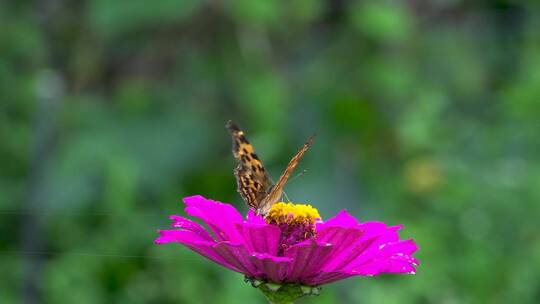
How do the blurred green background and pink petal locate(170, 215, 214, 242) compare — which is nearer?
pink petal locate(170, 215, 214, 242)

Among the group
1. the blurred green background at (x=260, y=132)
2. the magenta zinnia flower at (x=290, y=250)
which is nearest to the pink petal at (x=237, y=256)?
the magenta zinnia flower at (x=290, y=250)

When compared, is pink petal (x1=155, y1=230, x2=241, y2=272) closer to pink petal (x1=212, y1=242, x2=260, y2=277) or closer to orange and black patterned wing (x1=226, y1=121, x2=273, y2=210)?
pink petal (x1=212, y1=242, x2=260, y2=277)

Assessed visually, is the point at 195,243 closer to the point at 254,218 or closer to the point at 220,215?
the point at 220,215

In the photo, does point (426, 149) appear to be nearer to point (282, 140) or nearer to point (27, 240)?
A: point (282, 140)

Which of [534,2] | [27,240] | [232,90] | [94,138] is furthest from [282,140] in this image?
[534,2]

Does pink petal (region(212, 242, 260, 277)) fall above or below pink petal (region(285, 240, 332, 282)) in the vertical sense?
below

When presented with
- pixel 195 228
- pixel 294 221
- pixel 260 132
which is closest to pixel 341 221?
pixel 294 221

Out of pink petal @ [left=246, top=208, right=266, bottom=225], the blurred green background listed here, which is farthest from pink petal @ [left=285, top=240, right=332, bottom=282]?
the blurred green background
